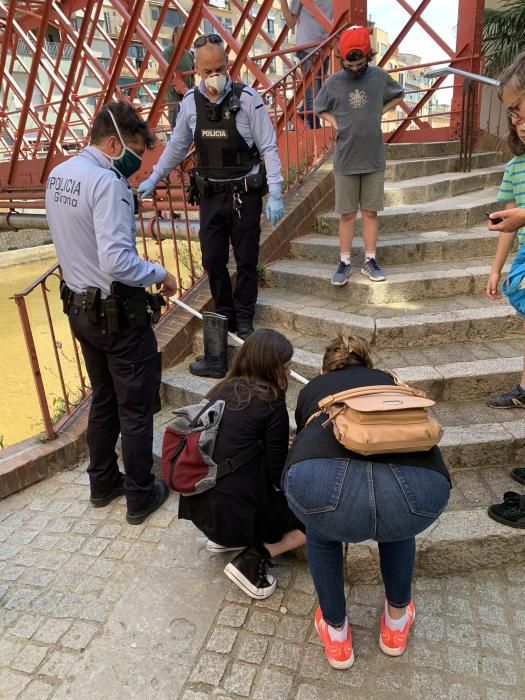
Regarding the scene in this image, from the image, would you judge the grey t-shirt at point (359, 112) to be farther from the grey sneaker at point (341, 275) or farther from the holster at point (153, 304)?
the holster at point (153, 304)

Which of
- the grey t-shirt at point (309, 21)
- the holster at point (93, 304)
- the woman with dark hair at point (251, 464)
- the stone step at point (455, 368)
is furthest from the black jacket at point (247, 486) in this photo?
the grey t-shirt at point (309, 21)

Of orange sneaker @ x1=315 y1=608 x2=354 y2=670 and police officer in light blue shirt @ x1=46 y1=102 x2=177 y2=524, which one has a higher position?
police officer in light blue shirt @ x1=46 y1=102 x2=177 y2=524

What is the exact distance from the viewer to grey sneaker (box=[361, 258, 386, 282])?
398 centimetres

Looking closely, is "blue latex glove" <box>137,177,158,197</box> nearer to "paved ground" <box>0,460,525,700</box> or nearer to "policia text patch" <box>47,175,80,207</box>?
"policia text patch" <box>47,175,80,207</box>

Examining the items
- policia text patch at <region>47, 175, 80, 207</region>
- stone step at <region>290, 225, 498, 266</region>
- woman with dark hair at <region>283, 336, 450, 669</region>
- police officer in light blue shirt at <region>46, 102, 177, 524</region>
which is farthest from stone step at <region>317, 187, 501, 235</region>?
woman with dark hair at <region>283, 336, 450, 669</region>

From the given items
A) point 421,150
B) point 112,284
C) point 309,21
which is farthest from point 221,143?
point 309,21

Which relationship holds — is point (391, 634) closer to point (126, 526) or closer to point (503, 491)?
point (503, 491)

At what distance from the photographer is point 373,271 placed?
4012mm

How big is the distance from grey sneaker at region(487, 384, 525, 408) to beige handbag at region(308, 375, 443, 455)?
1.66 m

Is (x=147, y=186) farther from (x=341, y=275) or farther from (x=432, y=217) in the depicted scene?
(x=432, y=217)

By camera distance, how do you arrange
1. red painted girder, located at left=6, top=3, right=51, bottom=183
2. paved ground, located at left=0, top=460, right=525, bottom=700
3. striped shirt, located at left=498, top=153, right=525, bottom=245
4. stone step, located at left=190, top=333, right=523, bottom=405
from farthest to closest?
red painted girder, located at left=6, top=3, right=51, bottom=183 → stone step, located at left=190, top=333, right=523, bottom=405 → striped shirt, located at left=498, top=153, right=525, bottom=245 → paved ground, located at left=0, top=460, right=525, bottom=700

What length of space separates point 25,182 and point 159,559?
7.49 meters

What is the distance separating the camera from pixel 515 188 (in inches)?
102

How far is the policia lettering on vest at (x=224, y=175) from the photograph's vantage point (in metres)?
3.34
